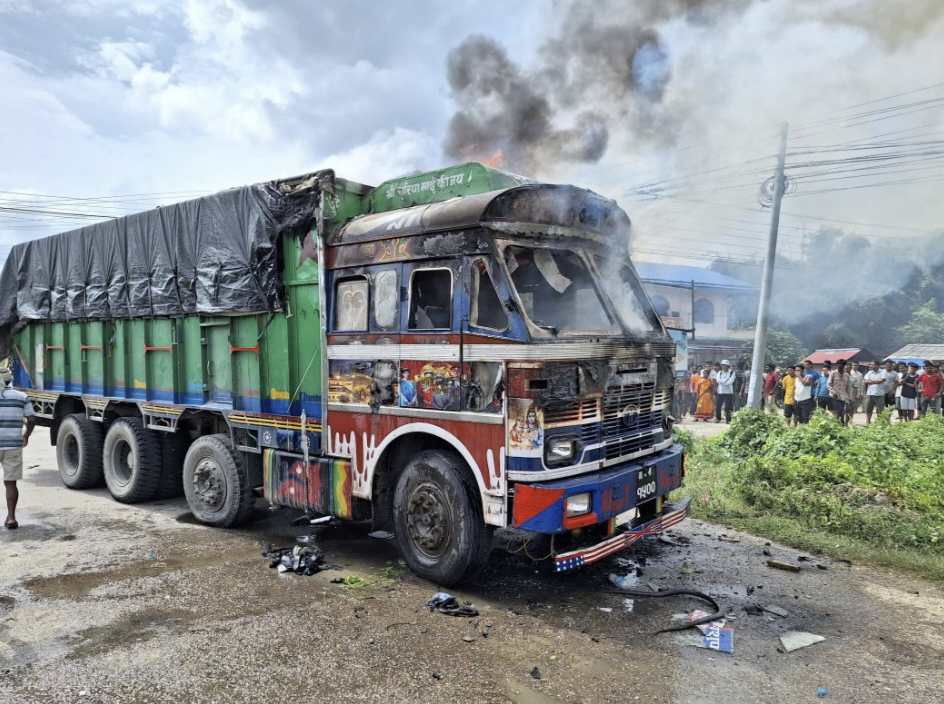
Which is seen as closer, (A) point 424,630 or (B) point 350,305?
(A) point 424,630

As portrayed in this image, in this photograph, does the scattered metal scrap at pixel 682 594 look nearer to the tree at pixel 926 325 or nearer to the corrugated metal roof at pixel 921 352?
the corrugated metal roof at pixel 921 352

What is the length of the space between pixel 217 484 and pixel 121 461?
8.21 feet

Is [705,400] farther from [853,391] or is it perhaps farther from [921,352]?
[921,352]

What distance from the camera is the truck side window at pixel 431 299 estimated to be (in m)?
5.14

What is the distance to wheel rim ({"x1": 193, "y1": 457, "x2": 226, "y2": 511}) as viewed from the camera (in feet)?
22.8

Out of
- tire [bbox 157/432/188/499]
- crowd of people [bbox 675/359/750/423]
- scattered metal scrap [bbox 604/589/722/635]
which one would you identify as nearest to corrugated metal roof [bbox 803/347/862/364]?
crowd of people [bbox 675/359/750/423]

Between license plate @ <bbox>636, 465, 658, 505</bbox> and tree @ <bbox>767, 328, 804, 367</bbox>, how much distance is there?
2822 centimetres

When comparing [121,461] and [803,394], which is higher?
[803,394]

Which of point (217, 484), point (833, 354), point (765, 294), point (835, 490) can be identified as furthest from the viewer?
point (833, 354)

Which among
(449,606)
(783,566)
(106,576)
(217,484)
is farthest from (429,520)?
(783,566)

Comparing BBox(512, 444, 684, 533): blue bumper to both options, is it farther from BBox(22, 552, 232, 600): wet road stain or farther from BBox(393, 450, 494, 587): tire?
BBox(22, 552, 232, 600): wet road stain

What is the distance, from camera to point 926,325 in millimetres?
31453

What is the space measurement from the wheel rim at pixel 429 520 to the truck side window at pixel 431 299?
1.27 meters

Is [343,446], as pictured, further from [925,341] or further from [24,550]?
[925,341]
